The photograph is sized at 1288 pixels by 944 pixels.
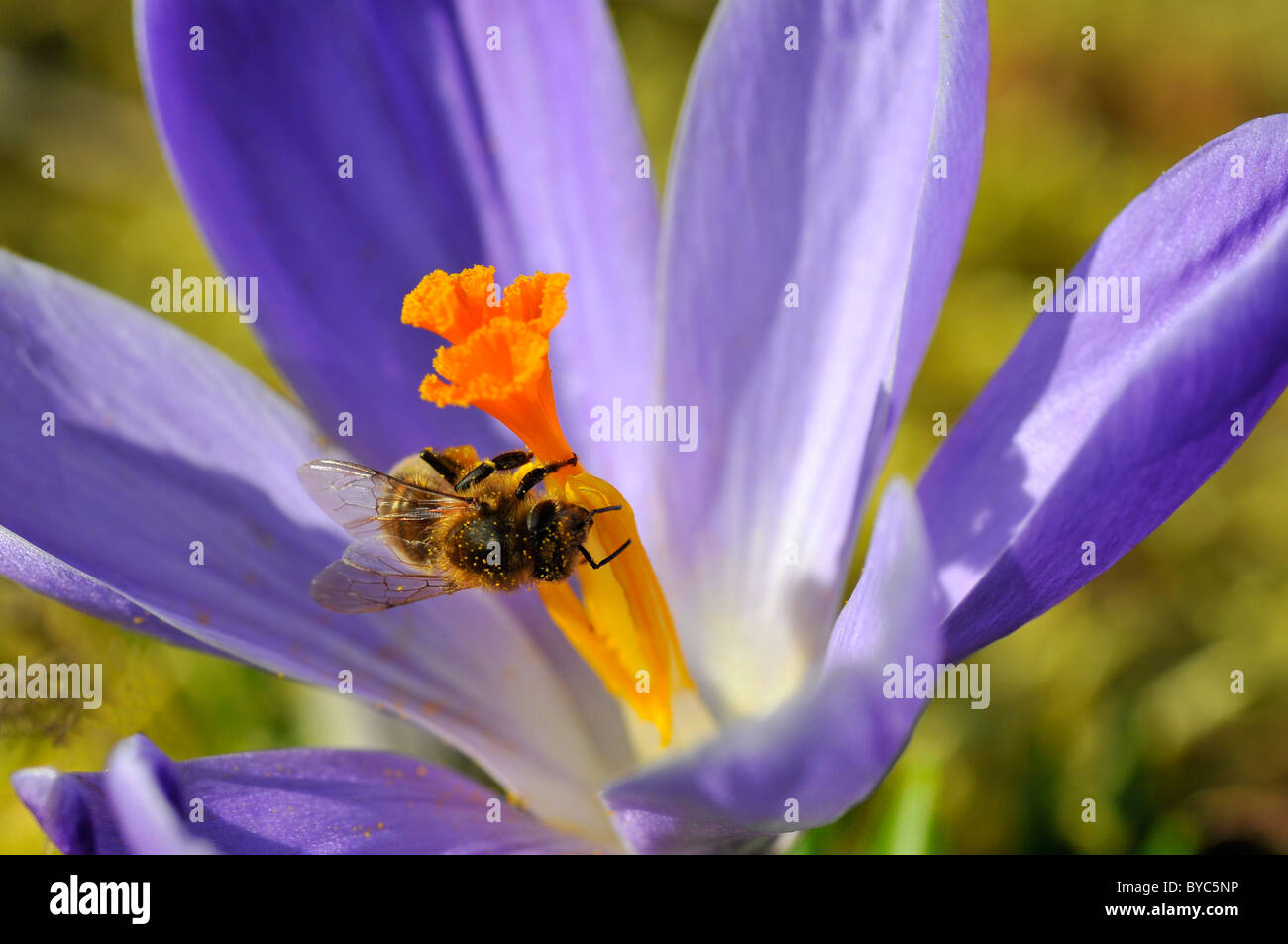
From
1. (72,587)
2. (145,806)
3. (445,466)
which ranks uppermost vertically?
(445,466)

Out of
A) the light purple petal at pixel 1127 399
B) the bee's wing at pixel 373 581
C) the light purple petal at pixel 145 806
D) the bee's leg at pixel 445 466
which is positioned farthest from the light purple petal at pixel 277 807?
the light purple petal at pixel 1127 399

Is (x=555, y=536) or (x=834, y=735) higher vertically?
(x=555, y=536)

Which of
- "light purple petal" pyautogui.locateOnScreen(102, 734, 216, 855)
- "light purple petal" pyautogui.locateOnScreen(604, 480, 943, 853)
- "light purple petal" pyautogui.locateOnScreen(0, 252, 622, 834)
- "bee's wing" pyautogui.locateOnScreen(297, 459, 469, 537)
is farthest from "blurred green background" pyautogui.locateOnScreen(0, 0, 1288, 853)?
"light purple petal" pyautogui.locateOnScreen(102, 734, 216, 855)

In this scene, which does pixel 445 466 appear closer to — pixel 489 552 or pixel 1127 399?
pixel 489 552

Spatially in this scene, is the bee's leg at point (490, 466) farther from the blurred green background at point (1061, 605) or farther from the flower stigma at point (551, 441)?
the blurred green background at point (1061, 605)

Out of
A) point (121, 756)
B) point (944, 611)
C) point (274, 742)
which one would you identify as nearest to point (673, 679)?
point (944, 611)

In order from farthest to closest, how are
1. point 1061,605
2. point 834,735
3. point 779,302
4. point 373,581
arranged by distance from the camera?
point 1061,605, point 779,302, point 373,581, point 834,735

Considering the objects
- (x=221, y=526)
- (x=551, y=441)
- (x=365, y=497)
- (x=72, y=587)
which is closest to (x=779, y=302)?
(x=551, y=441)
